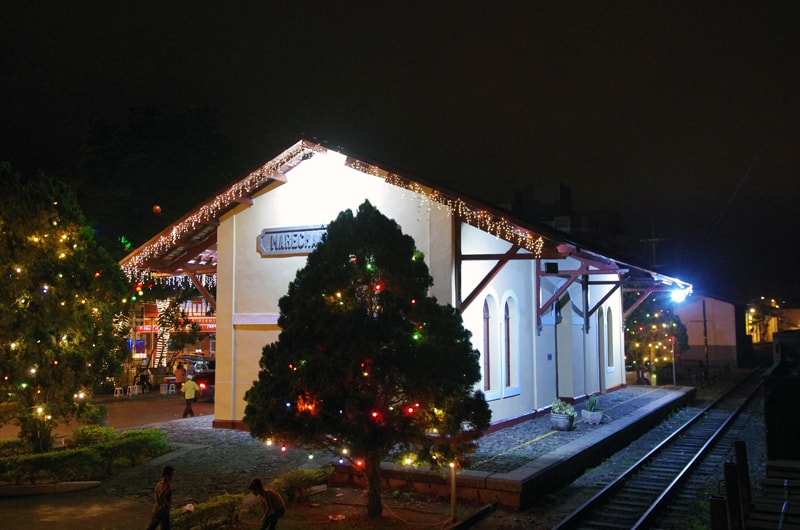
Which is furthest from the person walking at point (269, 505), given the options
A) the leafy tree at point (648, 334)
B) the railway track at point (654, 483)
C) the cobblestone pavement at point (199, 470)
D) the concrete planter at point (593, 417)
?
the leafy tree at point (648, 334)

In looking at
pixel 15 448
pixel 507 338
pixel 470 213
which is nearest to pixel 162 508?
pixel 15 448

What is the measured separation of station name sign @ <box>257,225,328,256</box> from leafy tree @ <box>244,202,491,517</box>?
7130 millimetres

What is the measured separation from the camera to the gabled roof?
14281 millimetres

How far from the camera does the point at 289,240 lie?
17094 millimetres

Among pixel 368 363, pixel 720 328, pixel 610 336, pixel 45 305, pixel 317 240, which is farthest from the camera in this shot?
pixel 720 328

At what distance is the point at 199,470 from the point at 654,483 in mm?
8625

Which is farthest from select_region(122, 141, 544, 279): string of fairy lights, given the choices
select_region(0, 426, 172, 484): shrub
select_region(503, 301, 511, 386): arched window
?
select_region(0, 426, 172, 484): shrub

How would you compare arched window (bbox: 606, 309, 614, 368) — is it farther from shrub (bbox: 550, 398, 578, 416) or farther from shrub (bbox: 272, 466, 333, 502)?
shrub (bbox: 272, 466, 333, 502)

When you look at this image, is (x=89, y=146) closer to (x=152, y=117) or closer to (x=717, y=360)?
(x=152, y=117)

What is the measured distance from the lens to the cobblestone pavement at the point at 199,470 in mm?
10688

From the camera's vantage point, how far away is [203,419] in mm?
19578

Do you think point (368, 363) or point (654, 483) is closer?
point (368, 363)

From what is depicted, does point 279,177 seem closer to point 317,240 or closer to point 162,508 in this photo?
point 317,240

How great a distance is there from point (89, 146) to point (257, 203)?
23900 millimetres
